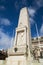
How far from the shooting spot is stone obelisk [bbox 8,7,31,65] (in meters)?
8.79

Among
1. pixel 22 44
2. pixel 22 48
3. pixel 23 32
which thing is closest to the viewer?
pixel 22 48

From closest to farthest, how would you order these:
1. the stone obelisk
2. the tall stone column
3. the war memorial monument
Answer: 1. the war memorial monument
2. the stone obelisk
3. the tall stone column

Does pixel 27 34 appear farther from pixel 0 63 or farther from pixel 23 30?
pixel 0 63

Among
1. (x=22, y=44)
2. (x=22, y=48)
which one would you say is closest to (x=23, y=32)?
(x=22, y=44)

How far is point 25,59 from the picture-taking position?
8.61 metres

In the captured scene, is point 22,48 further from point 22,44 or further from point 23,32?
point 23,32

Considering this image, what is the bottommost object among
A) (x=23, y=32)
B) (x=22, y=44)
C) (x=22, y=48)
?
(x=22, y=48)

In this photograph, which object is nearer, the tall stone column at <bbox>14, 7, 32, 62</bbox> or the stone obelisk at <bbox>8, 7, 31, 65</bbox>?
the stone obelisk at <bbox>8, 7, 31, 65</bbox>

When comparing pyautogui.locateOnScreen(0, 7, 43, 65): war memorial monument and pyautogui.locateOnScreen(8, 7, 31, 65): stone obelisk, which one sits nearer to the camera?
pyautogui.locateOnScreen(0, 7, 43, 65): war memorial monument

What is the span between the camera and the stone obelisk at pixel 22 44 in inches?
346

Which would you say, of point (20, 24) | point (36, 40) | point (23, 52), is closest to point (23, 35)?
point (20, 24)

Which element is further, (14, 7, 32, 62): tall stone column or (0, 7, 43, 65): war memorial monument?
(14, 7, 32, 62): tall stone column

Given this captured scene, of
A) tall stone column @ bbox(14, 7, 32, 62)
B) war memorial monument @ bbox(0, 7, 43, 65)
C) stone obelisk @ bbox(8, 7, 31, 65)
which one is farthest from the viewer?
tall stone column @ bbox(14, 7, 32, 62)

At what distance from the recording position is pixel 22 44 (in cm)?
1038
